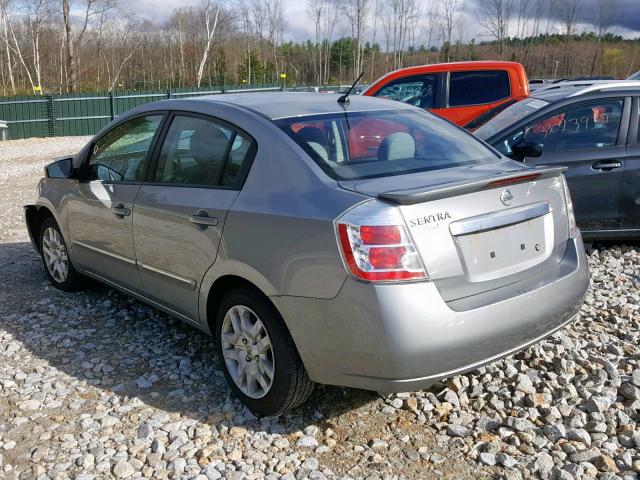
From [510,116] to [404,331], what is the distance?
4.22 metres

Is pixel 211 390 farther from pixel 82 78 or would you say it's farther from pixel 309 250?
pixel 82 78

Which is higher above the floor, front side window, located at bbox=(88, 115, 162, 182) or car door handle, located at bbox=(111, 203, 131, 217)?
front side window, located at bbox=(88, 115, 162, 182)

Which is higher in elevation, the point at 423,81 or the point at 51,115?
the point at 423,81

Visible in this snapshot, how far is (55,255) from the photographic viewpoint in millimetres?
5367

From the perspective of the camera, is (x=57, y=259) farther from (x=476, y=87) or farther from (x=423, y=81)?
(x=476, y=87)

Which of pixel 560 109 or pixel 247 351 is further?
pixel 560 109

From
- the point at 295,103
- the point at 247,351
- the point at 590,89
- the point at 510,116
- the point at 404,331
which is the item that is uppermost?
the point at 590,89

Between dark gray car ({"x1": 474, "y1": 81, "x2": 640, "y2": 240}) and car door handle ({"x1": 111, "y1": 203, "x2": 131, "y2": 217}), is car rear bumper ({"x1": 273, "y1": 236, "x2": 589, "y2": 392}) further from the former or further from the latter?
dark gray car ({"x1": 474, "y1": 81, "x2": 640, "y2": 240})

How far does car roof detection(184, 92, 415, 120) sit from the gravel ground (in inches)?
61.2

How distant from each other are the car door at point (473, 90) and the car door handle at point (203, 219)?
6.74 meters

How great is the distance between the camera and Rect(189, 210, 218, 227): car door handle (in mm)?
3354

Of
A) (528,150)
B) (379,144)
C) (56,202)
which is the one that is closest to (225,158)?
(379,144)

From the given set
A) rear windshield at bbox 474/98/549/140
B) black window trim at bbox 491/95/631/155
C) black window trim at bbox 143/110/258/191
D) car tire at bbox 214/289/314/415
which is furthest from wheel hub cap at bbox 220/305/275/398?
rear windshield at bbox 474/98/549/140

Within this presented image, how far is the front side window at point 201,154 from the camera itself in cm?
343
